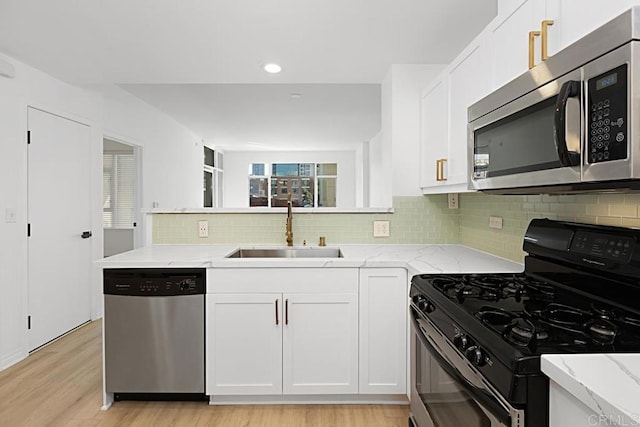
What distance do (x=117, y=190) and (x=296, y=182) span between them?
6.00 meters

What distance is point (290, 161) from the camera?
10.7 meters

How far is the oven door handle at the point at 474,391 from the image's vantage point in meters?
0.95

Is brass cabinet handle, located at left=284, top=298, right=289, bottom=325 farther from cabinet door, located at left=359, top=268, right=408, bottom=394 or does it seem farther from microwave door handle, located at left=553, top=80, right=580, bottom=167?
microwave door handle, located at left=553, top=80, right=580, bottom=167

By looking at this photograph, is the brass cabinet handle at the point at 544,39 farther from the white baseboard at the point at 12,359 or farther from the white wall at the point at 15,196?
the white baseboard at the point at 12,359

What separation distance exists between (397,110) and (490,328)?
2.17 metres

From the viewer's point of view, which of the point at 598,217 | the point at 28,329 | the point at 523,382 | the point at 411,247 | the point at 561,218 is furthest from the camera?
the point at 28,329

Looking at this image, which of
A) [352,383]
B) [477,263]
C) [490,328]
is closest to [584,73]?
[490,328]

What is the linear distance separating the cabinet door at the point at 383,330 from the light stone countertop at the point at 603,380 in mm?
1462

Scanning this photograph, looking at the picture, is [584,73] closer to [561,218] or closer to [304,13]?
[561,218]

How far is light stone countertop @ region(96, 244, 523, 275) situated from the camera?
82.4 inches

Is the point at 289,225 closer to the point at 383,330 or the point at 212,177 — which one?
the point at 383,330

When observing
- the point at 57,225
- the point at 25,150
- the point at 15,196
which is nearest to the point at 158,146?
the point at 57,225

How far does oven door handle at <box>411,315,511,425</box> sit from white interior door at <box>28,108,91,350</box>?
3.23 m

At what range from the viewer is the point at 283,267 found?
7.63 ft
